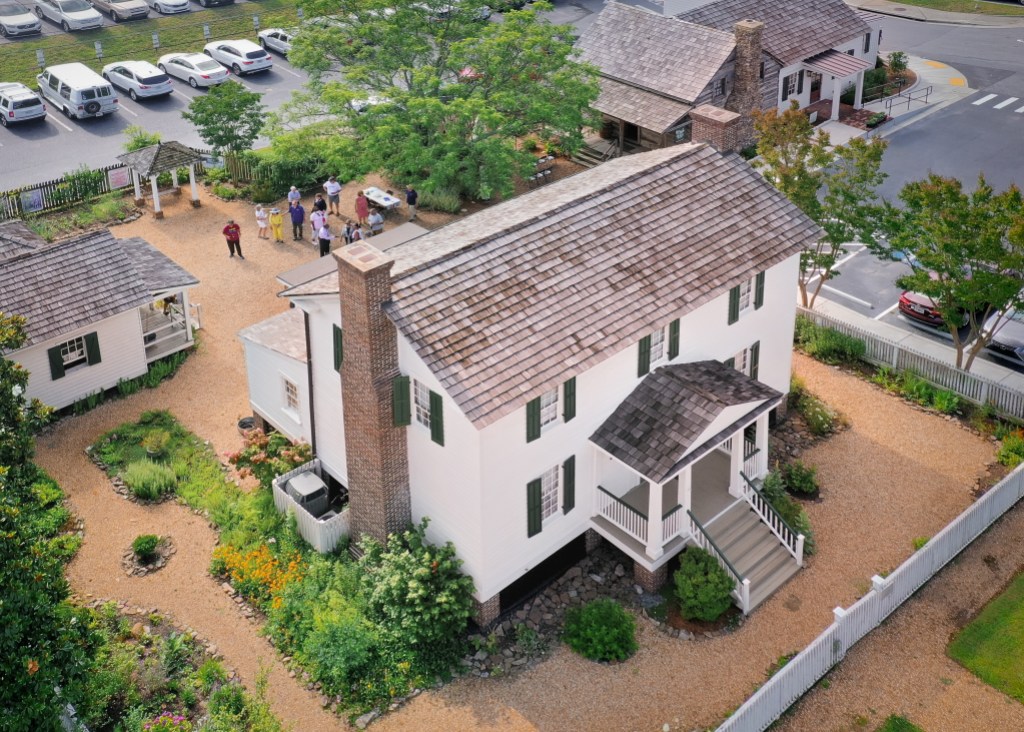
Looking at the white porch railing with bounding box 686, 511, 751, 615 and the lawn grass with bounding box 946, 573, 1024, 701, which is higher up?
the white porch railing with bounding box 686, 511, 751, 615

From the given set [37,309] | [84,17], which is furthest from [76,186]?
[84,17]

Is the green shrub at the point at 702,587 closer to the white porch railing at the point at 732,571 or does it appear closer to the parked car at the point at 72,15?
the white porch railing at the point at 732,571

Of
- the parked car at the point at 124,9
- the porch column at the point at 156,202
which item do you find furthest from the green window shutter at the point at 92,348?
the parked car at the point at 124,9

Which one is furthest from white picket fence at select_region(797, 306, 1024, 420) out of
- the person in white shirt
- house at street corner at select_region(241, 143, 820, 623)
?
the person in white shirt

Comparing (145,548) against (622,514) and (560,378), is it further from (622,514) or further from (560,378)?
(622,514)

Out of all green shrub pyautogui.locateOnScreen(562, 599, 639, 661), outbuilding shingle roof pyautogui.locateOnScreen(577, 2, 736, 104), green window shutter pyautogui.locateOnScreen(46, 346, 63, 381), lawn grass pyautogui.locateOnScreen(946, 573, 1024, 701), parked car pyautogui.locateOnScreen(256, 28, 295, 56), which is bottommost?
lawn grass pyautogui.locateOnScreen(946, 573, 1024, 701)

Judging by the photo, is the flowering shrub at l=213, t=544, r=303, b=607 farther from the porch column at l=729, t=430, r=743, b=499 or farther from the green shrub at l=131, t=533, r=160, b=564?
the porch column at l=729, t=430, r=743, b=499

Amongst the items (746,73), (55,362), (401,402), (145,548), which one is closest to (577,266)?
(401,402)
